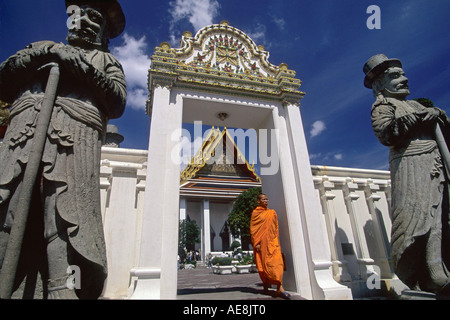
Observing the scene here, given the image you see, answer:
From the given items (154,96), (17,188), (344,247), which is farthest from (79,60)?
(344,247)

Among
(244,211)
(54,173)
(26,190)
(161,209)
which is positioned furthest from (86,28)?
(244,211)

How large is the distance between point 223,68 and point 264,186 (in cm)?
324

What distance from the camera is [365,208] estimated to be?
6.19m

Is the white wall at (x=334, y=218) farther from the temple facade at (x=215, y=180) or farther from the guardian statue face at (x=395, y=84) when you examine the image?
the temple facade at (x=215, y=180)

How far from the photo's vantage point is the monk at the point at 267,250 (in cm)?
438

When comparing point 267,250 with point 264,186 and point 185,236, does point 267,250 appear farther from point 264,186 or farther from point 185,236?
point 185,236

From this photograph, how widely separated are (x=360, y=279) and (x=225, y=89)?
5295 millimetres

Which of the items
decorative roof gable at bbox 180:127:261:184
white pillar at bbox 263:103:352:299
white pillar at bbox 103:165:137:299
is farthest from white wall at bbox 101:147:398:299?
decorative roof gable at bbox 180:127:261:184

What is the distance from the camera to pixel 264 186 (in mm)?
6402

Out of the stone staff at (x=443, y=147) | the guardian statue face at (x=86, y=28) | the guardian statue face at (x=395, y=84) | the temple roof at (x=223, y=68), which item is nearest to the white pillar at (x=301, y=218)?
the temple roof at (x=223, y=68)

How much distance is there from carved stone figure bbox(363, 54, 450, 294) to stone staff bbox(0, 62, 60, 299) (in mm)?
3796

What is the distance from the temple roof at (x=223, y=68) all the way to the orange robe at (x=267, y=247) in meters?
2.93
